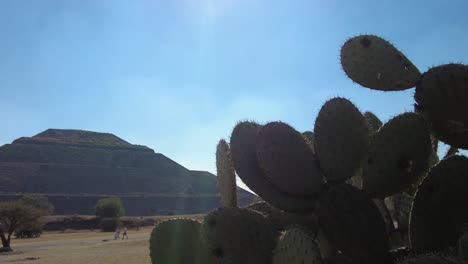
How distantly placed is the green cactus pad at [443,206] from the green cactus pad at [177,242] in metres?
2.03

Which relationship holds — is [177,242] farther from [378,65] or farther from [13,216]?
[13,216]

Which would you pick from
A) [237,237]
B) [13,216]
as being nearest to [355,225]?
[237,237]

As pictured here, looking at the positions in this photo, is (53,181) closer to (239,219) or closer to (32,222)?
(32,222)

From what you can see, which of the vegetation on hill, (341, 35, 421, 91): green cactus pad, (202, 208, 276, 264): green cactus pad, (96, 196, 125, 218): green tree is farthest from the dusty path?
the vegetation on hill

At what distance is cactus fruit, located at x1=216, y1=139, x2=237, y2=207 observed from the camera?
448cm

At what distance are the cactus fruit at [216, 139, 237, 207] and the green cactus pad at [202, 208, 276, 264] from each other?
615mm

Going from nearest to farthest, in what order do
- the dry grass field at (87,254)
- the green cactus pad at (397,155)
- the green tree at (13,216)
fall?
1. the green cactus pad at (397,155)
2. the dry grass field at (87,254)
3. the green tree at (13,216)

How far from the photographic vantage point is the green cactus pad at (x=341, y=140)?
12.5 ft

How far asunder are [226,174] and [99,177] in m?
138

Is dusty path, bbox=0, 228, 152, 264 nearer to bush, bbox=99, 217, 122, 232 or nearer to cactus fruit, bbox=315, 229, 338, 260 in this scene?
cactus fruit, bbox=315, 229, 338, 260

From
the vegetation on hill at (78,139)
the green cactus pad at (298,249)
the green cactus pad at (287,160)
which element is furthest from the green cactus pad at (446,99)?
the vegetation on hill at (78,139)

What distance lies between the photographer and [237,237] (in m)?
3.84

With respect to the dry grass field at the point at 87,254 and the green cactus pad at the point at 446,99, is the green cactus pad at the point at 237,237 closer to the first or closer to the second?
the green cactus pad at the point at 446,99

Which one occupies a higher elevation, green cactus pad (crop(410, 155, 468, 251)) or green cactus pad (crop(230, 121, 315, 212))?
green cactus pad (crop(230, 121, 315, 212))
